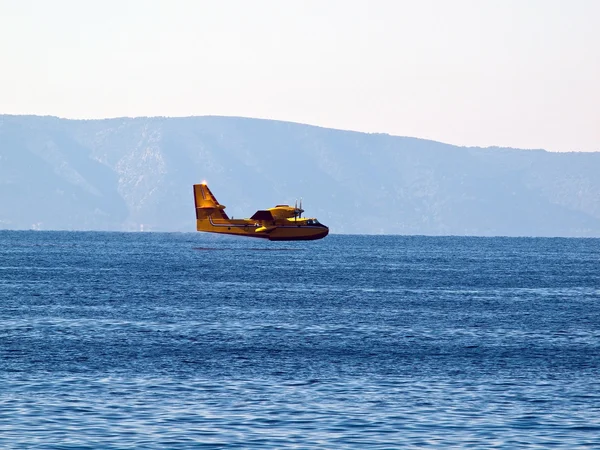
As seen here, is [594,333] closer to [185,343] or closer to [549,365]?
[549,365]

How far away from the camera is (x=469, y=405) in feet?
111

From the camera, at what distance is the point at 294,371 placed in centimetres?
4066

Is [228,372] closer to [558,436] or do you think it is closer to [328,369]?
[328,369]

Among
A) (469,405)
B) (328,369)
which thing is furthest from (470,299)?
(469,405)

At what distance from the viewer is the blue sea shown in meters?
30.0

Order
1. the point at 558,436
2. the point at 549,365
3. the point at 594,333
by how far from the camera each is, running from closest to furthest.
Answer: the point at 558,436, the point at 549,365, the point at 594,333

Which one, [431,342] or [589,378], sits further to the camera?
[431,342]

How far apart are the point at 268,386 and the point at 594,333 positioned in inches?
993

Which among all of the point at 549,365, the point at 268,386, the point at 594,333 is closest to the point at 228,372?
the point at 268,386

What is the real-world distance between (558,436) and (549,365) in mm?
13706

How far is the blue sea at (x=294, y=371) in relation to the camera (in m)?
30.0

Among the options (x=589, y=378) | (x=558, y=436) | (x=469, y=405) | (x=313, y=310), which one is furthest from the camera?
(x=313, y=310)

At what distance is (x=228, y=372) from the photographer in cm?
4022

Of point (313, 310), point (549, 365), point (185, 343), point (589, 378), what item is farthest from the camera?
point (313, 310)
